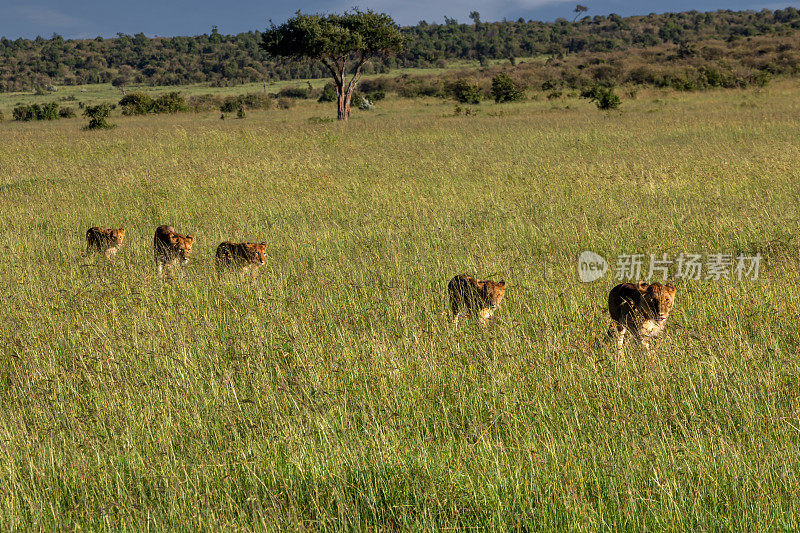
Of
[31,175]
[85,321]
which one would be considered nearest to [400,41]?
[31,175]

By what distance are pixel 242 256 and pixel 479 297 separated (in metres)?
2.90

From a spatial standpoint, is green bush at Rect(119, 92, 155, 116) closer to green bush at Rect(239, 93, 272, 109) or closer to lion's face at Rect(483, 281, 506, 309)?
green bush at Rect(239, 93, 272, 109)

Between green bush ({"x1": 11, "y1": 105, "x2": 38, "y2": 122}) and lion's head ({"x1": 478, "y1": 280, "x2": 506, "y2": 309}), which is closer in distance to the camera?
lion's head ({"x1": 478, "y1": 280, "x2": 506, "y2": 309})

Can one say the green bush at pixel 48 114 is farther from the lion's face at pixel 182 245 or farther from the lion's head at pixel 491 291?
the lion's head at pixel 491 291

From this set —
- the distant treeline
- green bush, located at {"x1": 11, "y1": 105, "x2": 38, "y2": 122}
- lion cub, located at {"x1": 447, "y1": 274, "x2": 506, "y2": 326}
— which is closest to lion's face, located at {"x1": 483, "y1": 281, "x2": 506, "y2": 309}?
lion cub, located at {"x1": 447, "y1": 274, "x2": 506, "y2": 326}

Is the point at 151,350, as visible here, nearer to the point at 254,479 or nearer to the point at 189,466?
the point at 189,466

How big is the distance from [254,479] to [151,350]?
6.13ft

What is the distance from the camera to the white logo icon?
588cm

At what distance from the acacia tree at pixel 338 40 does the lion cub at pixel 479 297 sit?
84.7ft

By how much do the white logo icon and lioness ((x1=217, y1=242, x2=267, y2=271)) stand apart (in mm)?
3267

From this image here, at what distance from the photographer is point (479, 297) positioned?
4.46m

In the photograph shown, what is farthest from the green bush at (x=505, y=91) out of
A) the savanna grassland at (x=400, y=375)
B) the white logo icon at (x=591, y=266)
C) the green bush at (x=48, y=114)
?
the white logo icon at (x=591, y=266)

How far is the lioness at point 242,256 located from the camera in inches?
243

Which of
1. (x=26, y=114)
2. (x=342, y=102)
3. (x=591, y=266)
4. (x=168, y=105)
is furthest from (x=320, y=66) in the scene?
(x=591, y=266)
